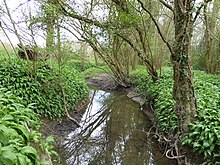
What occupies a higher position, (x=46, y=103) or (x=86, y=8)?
(x=86, y=8)

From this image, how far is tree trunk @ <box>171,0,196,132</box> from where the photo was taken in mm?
4262

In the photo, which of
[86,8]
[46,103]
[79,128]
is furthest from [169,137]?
[86,8]

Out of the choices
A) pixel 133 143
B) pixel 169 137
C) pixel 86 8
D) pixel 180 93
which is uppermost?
pixel 86 8

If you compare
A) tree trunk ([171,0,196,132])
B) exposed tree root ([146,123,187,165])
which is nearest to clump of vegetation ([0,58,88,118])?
exposed tree root ([146,123,187,165])

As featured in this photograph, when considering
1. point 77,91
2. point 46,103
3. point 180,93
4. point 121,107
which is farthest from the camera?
point 121,107

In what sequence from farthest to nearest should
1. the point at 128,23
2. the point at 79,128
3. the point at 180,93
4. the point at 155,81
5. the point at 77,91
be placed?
1. the point at 155,81
2. the point at 77,91
3. the point at 128,23
4. the point at 79,128
5. the point at 180,93

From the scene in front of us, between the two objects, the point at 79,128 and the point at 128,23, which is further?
the point at 128,23

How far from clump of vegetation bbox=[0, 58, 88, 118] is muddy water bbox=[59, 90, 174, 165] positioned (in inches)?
37.0

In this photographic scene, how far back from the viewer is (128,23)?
7.21 meters

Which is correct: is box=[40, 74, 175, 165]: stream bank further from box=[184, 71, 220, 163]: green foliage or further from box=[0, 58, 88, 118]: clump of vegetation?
box=[184, 71, 220, 163]: green foliage

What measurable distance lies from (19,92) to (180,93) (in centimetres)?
380

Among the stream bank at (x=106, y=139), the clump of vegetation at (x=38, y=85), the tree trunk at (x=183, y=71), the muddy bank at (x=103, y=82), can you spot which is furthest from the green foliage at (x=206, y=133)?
the muddy bank at (x=103, y=82)

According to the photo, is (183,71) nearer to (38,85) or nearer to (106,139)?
(106,139)

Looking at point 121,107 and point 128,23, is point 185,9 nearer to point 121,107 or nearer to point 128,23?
point 128,23
